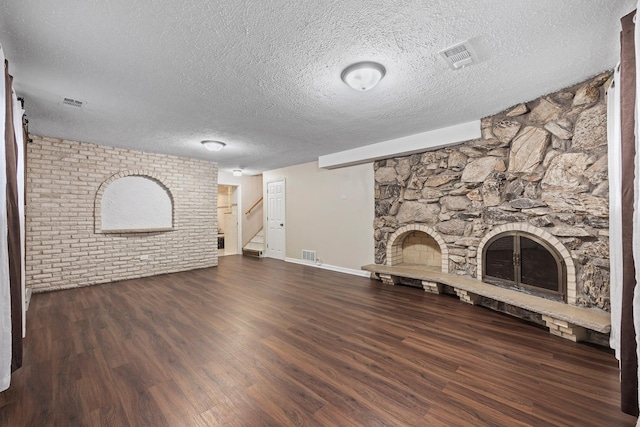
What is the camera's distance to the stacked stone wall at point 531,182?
2.49 m

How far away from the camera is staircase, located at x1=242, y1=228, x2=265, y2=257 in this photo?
7.60 meters

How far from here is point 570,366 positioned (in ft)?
6.72

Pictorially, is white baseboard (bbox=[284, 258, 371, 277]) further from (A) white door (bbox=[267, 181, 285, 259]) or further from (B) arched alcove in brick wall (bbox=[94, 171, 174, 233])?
(B) arched alcove in brick wall (bbox=[94, 171, 174, 233])

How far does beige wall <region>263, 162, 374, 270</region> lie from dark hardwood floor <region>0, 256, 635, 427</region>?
75.7 inches

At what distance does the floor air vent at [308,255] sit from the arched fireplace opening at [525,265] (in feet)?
11.6

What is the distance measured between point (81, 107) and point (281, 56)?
2614 mm

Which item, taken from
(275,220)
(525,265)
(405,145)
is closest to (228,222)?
(275,220)

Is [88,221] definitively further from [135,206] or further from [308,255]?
[308,255]

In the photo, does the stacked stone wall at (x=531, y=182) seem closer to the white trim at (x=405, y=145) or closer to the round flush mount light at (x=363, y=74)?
the white trim at (x=405, y=145)

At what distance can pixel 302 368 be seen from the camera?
2068 millimetres

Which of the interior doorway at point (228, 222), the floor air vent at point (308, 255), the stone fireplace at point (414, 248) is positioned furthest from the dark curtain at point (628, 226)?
the interior doorway at point (228, 222)

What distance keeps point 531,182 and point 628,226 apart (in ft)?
5.64

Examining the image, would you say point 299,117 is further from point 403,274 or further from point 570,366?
point 570,366

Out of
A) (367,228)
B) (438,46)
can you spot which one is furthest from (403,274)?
(438,46)
